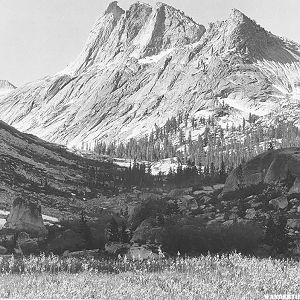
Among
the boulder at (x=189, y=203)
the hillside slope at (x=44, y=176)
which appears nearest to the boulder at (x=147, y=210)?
the boulder at (x=189, y=203)

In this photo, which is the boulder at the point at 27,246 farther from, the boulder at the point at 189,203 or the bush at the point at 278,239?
the boulder at the point at 189,203

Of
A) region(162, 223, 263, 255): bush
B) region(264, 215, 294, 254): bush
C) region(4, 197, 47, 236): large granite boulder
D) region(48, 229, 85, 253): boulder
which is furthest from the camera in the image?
region(4, 197, 47, 236): large granite boulder

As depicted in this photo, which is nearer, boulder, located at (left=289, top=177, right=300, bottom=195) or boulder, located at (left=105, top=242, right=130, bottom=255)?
boulder, located at (left=105, top=242, right=130, bottom=255)

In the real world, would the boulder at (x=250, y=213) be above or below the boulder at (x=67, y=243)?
above

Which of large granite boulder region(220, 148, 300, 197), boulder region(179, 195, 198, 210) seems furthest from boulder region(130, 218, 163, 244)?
large granite boulder region(220, 148, 300, 197)

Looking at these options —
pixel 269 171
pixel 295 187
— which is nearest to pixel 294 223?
pixel 295 187

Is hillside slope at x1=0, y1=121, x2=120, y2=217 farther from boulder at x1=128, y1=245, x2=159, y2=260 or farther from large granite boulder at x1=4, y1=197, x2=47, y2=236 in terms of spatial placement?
boulder at x1=128, y1=245, x2=159, y2=260

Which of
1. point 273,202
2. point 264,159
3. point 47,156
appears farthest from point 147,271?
point 47,156
